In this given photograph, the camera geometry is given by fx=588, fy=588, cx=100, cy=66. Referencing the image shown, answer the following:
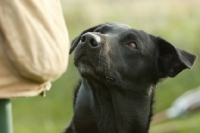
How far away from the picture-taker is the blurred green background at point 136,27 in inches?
378

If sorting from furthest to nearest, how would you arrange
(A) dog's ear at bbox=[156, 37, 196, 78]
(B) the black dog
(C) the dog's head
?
(A) dog's ear at bbox=[156, 37, 196, 78]
(B) the black dog
(C) the dog's head

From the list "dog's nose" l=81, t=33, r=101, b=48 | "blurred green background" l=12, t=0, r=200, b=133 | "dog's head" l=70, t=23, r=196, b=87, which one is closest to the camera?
"dog's nose" l=81, t=33, r=101, b=48

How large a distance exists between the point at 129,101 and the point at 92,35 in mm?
979

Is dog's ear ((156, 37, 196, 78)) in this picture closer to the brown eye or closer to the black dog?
the black dog

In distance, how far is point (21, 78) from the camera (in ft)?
11.5

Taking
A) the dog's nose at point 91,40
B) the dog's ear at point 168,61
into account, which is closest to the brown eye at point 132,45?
the dog's ear at point 168,61

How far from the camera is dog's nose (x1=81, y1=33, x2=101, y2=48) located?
177 inches

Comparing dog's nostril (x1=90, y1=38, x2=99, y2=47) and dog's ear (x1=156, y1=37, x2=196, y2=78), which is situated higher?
dog's nostril (x1=90, y1=38, x2=99, y2=47)

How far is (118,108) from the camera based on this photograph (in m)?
5.22

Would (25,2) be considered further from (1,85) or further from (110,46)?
(110,46)

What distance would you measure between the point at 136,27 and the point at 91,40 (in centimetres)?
709

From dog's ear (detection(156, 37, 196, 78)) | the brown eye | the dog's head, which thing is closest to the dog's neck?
the dog's head

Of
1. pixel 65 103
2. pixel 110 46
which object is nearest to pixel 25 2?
pixel 110 46

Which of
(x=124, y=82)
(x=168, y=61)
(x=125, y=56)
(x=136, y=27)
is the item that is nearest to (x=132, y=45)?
(x=125, y=56)
